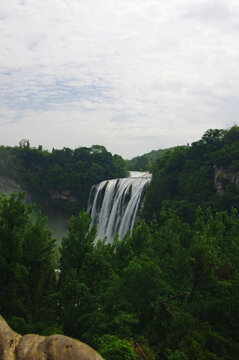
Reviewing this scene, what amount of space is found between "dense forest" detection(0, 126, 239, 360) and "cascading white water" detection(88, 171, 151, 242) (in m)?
18.2

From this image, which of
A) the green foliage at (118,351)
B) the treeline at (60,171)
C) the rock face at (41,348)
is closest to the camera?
the rock face at (41,348)

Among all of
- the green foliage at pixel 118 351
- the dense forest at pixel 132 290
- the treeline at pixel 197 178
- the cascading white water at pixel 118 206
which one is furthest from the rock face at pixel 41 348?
the cascading white water at pixel 118 206

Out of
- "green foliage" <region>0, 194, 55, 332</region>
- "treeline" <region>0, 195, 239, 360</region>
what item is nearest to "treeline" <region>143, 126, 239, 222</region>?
"treeline" <region>0, 195, 239, 360</region>

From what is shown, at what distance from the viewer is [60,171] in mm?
58906

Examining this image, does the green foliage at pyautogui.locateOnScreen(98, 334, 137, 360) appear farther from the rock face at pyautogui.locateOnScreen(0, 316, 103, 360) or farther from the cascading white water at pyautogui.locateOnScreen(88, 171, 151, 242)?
the cascading white water at pyautogui.locateOnScreen(88, 171, 151, 242)

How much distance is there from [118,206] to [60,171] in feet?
75.2

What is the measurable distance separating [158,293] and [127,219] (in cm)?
2506

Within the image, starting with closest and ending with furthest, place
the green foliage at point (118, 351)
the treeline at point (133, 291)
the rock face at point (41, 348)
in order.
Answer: the rock face at point (41, 348) < the green foliage at point (118, 351) < the treeline at point (133, 291)

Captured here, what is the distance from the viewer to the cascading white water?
37.2m

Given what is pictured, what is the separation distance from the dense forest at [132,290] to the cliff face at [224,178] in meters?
14.2

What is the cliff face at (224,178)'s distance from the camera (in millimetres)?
31062

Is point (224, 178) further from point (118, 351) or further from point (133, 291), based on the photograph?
point (118, 351)

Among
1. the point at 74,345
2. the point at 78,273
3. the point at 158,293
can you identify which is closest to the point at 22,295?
the point at 78,273

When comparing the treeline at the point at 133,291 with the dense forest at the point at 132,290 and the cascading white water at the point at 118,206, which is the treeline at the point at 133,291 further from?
the cascading white water at the point at 118,206
